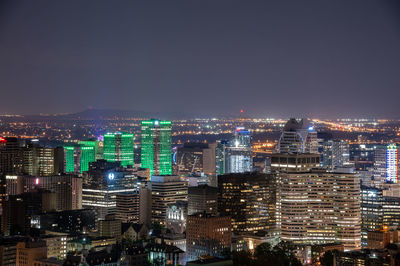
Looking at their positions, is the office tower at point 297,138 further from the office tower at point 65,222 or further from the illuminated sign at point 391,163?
the office tower at point 65,222

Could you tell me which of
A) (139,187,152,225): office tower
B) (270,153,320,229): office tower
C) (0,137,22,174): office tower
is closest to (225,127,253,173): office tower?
(270,153,320,229): office tower

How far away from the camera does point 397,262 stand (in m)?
41.0

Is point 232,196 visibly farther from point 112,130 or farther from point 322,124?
point 322,124

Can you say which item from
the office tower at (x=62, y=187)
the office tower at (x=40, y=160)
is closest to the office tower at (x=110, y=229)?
the office tower at (x=62, y=187)

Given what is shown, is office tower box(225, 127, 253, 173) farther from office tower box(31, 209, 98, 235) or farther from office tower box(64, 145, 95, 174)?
office tower box(31, 209, 98, 235)

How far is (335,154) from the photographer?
89.2m

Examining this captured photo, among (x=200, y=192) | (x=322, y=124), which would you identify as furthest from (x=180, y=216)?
(x=322, y=124)

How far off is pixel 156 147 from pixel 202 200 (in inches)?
1162

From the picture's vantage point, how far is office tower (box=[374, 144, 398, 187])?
82.6 metres

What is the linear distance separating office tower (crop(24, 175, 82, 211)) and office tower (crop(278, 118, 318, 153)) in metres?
19.8

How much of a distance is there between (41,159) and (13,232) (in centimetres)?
1996

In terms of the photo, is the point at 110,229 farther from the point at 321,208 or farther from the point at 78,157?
the point at 78,157

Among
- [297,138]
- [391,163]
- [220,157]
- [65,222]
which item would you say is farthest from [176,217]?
[391,163]

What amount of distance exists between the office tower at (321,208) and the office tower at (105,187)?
1683 cm
